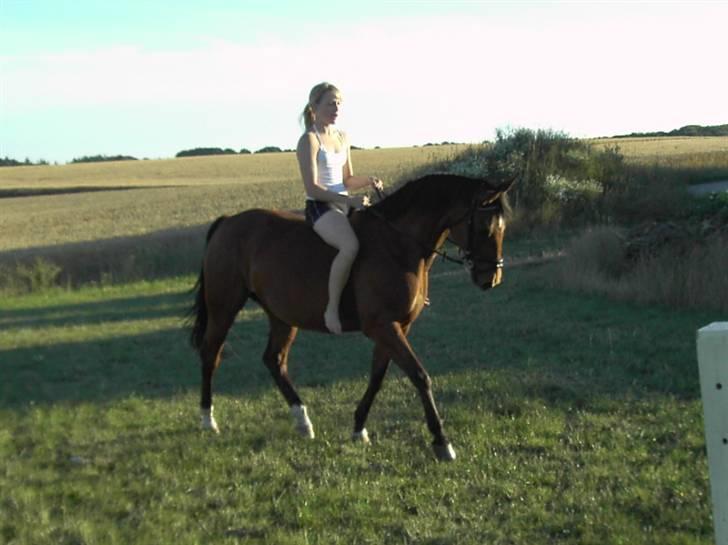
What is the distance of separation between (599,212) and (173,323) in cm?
1511

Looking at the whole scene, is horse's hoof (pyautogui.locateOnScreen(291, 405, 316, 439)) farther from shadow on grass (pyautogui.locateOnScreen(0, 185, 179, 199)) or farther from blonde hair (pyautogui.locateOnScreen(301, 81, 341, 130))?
shadow on grass (pyautogui.locateOnScreen(0, 185, 179, 199))

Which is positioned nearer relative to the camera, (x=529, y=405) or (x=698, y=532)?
(x=698, y=532)

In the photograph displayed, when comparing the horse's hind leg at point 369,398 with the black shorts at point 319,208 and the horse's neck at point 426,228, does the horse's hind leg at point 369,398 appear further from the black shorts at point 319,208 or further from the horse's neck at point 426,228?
the black shorts at point 319,208

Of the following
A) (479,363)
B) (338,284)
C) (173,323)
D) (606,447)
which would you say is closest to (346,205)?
(338,284)

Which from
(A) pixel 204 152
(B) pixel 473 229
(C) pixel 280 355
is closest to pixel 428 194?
(B) pixel 473 229

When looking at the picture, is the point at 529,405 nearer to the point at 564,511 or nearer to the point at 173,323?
the point at 564,511

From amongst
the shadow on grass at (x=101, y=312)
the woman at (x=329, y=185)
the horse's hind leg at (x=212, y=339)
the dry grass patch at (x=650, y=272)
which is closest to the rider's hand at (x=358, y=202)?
the woman at (x=329, y=185)

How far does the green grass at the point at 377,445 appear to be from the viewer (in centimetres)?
570

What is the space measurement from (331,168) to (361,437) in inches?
84.2

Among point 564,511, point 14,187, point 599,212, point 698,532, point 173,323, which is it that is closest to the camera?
point 698,532

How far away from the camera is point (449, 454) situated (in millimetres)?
6992

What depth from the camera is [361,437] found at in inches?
303

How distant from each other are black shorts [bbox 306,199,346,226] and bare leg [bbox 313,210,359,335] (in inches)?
3.0

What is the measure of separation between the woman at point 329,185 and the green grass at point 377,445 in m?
1.30
